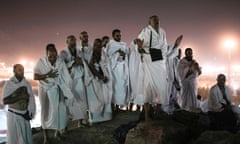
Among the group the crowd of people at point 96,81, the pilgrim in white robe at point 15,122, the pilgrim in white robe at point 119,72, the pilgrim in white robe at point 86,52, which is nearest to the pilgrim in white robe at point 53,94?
the crowd of people at point 96,81

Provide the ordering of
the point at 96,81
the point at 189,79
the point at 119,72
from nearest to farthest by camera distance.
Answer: the point at 96,81, the point at 119,72, the point at 189,79

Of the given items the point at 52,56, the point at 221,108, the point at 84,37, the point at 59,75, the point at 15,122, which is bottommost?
the point at 221,108

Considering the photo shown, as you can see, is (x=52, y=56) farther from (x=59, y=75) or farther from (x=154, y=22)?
(x=154, y=22)

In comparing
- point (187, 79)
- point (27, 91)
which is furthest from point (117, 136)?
point (187, 79)

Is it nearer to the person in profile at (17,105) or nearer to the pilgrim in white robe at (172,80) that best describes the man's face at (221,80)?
the pilgrim in white robe at (172,80)

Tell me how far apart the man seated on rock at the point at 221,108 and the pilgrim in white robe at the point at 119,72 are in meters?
2.41

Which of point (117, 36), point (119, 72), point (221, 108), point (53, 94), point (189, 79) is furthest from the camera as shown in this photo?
point (189, 79)

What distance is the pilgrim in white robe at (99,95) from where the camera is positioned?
8751 mm

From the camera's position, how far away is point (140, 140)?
681cm

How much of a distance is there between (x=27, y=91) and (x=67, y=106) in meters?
1.36

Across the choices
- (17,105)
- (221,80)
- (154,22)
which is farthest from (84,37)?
A: (221,80)

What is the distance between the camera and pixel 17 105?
6855 mm

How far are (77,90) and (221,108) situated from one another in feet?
13.1

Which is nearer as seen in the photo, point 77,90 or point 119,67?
point 77,90
